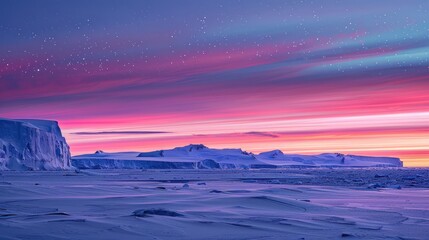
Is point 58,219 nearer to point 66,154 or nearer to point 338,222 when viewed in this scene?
point 338,222

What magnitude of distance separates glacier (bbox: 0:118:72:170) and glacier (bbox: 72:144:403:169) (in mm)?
25365

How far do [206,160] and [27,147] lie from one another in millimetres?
42370

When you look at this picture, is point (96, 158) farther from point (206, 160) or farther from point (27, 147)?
point (27, 147)

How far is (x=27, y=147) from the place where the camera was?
45844 mm

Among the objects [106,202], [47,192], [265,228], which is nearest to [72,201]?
[106,202]

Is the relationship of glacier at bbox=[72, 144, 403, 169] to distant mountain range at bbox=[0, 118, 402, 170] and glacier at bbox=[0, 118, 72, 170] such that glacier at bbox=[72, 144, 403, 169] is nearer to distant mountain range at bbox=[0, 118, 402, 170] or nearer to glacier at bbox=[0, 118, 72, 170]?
Answer: distant mountain range at bbox=[0, 118, 402, 170]

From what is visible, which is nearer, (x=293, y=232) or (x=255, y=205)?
(x=293, y=232)

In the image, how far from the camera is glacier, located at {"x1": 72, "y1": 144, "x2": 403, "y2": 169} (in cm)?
7775

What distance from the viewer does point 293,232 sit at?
554 cm

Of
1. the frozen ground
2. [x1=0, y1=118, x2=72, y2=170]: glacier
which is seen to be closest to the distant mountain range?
[x1=0, y1=118, x2=72, y2=170]: glacier

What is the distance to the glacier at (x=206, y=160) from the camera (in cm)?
7775

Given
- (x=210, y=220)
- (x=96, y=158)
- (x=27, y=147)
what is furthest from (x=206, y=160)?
(x=210, y=220)

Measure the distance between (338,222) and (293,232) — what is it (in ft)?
3.86

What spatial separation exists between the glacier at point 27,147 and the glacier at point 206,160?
25365mm
